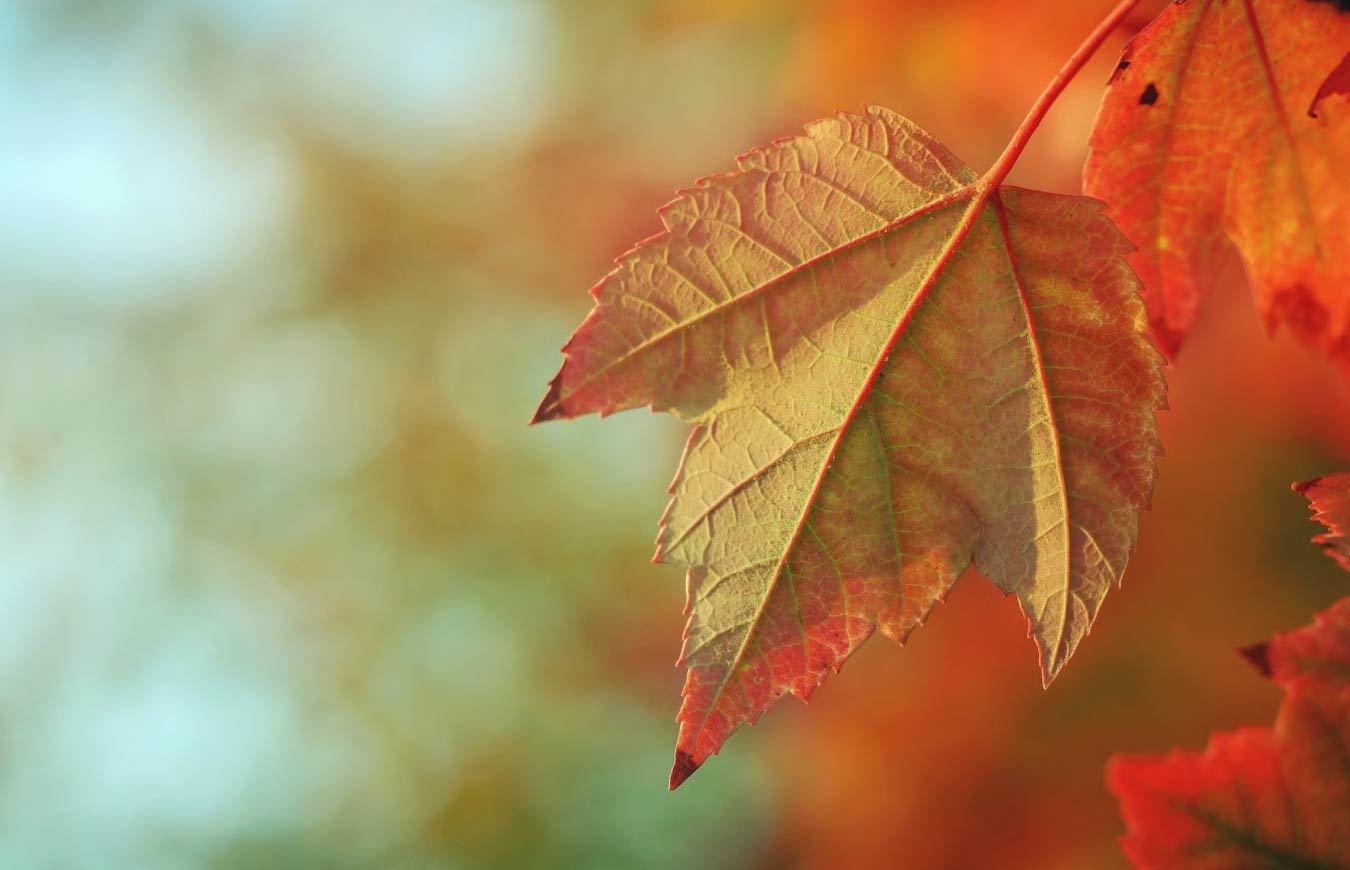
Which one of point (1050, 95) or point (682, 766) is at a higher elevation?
point (1050, 95)

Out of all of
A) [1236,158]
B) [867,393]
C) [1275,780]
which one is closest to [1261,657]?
[1275,780]

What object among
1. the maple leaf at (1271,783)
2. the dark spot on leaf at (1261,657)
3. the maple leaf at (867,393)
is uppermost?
the maple leaf at (867,393)

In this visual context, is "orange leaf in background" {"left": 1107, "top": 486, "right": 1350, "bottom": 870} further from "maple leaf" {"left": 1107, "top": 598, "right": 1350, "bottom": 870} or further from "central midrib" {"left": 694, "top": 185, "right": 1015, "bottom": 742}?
"central midrib" {"left": 694, "top": 185, "right": 1015, "bottom": 742}

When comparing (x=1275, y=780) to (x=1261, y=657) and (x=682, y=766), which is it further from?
(x=682, y=766)

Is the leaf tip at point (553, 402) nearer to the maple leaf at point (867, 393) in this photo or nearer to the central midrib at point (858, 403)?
the maple leaf at point (867, 393)

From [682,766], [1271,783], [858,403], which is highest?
[858,403]

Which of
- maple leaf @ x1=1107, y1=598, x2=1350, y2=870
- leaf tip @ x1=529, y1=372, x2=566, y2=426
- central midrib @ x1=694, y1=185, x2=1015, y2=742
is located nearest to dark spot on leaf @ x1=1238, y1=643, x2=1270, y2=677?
maple leaf @ x1=1107, y1=598, x2=1350, y2=870

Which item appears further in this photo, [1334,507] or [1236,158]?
[1236,158]

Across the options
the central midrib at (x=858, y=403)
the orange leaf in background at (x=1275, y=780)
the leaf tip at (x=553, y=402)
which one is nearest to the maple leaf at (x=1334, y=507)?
the orange leaf in background at (x=1275, y=780)
